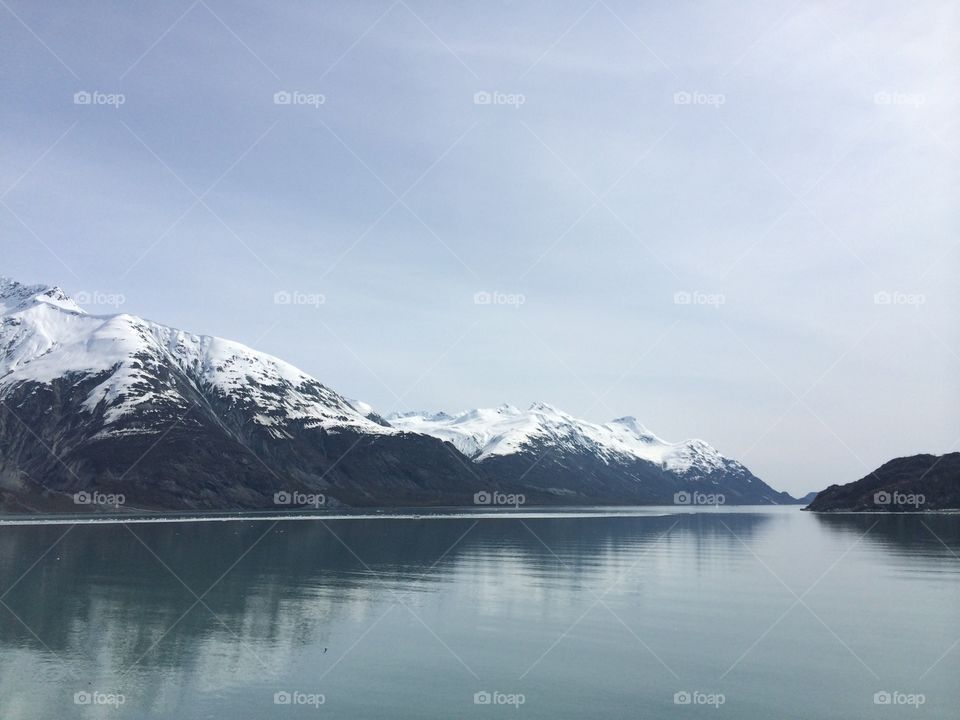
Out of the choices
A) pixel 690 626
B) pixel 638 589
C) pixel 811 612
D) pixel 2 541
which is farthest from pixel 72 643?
pixel 2 541

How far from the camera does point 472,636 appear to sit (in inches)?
2062

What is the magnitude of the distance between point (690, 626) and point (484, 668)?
777 inches

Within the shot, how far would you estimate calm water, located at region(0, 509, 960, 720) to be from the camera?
122 feet

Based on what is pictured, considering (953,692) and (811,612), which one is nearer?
(953,692)

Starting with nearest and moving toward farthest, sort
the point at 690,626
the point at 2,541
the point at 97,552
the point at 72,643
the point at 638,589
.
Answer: the point at 72,643 → the point at 690,626 → the point at 638,589 → the point at 97,552 → the point at 2,541

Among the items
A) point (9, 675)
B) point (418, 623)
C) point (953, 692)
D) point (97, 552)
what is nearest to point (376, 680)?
point (418, 623)

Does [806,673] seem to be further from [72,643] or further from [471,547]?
[471,547]

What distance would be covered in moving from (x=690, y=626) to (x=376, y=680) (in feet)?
85.2

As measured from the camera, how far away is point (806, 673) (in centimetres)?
4297

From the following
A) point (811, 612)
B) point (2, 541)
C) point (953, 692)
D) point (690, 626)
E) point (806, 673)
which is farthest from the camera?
point (2, 541)

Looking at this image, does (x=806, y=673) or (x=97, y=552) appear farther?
(x=97, y=552)

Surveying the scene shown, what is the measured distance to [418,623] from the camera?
56.6 m

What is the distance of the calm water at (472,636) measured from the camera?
37312 mm

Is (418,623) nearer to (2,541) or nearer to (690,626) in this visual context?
(690,626)
